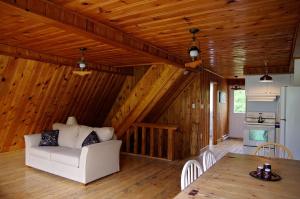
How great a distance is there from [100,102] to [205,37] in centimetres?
401

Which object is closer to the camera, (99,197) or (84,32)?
(84,32)

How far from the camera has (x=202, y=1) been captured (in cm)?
208

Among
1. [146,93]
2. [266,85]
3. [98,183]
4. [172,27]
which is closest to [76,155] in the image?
[98,183]

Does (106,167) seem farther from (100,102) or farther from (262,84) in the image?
(262,84)

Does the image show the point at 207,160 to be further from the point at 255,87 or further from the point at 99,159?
the point at 255,87

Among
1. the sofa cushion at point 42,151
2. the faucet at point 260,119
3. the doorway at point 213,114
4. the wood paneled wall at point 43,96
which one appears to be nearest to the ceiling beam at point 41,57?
the wood paneled wall at point 43,96

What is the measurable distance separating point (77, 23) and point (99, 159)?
2463 mm

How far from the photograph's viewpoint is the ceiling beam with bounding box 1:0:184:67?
2.03 metres

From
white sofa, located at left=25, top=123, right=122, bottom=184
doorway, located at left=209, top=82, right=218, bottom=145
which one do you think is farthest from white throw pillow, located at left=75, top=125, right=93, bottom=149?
doorway, located at left=209, top=82, right=218, bottom=145

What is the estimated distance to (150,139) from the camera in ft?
19.5

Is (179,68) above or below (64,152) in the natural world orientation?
above

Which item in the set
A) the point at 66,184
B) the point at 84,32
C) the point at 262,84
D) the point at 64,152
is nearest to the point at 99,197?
the point at 66,184

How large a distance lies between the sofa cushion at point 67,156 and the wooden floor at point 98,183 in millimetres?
315

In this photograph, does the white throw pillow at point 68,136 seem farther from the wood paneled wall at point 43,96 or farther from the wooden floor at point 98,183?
the wood paneled wall at point 43,96
